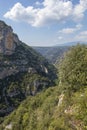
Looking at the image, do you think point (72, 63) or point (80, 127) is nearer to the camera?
point (80, 127)

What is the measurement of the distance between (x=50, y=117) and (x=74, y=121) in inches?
747

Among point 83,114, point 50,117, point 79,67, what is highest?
point 79,67

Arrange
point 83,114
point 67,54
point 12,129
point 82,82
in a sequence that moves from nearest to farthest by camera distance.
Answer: point 83,114 < point 82,82 < point 67,54 < point 12,129

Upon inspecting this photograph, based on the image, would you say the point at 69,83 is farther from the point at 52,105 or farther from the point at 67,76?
the point at 52,105

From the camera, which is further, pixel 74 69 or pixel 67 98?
pixel 74 69

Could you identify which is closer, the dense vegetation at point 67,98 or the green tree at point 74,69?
the dense vegetation at point 67,98

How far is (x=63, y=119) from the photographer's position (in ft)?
279

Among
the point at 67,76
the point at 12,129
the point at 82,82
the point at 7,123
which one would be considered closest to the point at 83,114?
the point at 82,82

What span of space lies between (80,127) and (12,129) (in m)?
52.9

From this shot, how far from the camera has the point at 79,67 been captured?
102062 mm

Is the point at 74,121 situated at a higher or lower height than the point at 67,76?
lower

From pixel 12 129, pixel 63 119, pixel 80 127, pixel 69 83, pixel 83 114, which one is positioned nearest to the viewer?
pixel 83 114

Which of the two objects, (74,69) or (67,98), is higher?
(74,69)

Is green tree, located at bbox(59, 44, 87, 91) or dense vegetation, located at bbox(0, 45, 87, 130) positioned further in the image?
green tree, located at bbox(59, 44, 87, 91)
